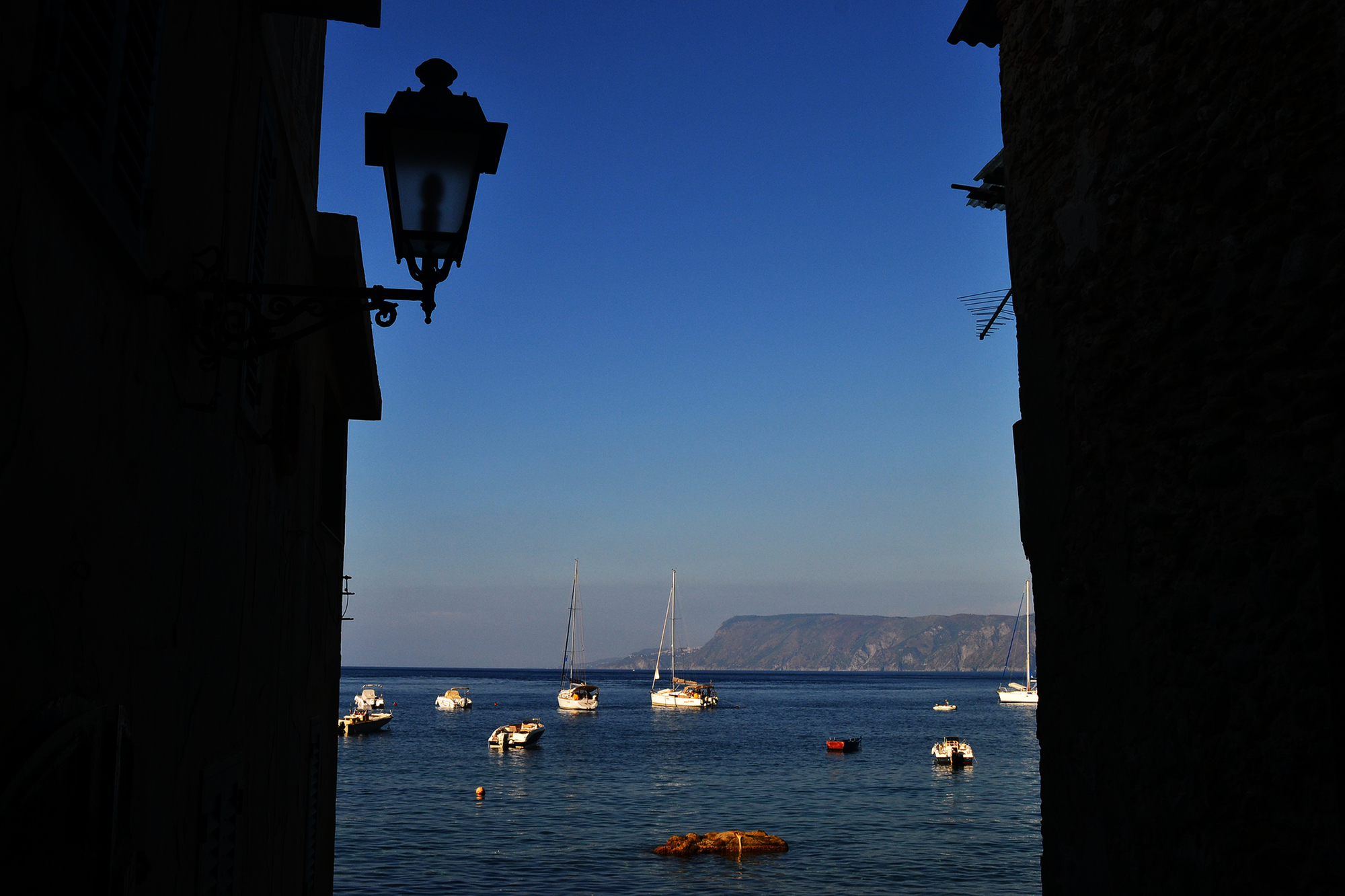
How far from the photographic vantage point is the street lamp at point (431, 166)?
3654mm

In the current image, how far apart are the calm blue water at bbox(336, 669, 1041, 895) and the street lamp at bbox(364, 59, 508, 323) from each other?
15.2m

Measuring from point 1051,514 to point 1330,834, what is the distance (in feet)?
7.00

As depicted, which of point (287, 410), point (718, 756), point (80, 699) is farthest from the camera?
point (718, 756)

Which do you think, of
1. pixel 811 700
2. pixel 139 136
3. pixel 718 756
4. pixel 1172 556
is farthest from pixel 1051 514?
pixel 811 700

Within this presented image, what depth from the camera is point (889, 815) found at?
35.3 meters

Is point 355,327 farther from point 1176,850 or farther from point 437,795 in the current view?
point 437,795

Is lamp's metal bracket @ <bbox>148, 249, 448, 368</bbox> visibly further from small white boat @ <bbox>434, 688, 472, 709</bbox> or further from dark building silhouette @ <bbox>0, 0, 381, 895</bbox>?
small white boat @ <bbox>434, 688, 472, 709</bbox>

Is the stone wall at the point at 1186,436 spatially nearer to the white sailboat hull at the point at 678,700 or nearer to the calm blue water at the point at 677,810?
the calm blue water at the point at 677,810

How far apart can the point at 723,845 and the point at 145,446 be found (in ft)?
88.9

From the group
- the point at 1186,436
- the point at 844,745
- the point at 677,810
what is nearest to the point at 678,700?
the point at 844,745

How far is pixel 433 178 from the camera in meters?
3.71

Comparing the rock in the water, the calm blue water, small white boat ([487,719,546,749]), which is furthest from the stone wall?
small white boat ([487,719,546,749])

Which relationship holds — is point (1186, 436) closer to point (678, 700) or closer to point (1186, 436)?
point (1186, 436)

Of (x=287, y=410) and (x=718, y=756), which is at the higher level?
(x=287, y=410)
